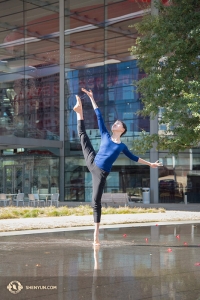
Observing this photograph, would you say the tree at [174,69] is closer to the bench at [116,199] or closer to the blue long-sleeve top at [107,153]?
the bench at [116,199]

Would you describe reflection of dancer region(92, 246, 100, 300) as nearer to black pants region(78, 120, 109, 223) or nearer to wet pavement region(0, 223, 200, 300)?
wet pavement region(0, 223, 200, 300)

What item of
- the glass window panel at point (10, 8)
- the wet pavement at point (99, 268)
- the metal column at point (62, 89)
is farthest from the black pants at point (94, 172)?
the glass window panel at point (10, 8)

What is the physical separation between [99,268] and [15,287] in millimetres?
1557

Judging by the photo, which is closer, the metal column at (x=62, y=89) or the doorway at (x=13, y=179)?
the metal column at (x=62, y=89)

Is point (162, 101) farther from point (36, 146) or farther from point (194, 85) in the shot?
point (36, 146)

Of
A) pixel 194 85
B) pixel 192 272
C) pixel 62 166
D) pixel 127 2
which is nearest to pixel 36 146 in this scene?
pixel 62 166

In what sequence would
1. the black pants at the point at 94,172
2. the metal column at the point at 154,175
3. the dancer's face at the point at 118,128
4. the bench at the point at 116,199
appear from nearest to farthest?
1. the dancer's face at the point at 118,128
2. the black pants at the point at 94,172
3. the bench at the point at 116,199
4. the metal column at the point at 154,175

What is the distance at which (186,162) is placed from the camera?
1359 inches

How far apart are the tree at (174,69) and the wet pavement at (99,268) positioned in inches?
404

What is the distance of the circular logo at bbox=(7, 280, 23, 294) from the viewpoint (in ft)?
18.4

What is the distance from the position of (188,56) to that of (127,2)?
52.5 feet

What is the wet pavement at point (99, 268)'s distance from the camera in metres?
5.55

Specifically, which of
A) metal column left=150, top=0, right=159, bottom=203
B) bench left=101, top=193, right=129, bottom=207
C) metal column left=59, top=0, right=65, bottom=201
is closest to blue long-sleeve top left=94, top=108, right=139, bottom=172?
bench left=101, top=193, right=129, bottom=207

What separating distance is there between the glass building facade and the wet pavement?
24.0 meters
